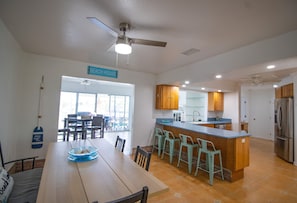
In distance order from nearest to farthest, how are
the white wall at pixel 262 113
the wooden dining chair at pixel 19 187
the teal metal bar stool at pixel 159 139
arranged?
the wooden dining chair at pixel 19 187, the teal metal bar stool at pixel 159 139, the white wall at pixel 262 113

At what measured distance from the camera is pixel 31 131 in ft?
11.1

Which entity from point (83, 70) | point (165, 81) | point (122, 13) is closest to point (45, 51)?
point (83, 70)

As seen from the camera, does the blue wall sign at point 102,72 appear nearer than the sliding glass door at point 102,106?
Yes

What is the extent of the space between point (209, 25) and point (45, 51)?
3.38m

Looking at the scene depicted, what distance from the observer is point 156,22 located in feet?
6.44

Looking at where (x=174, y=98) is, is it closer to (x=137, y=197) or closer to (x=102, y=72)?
(x=102, y=72)

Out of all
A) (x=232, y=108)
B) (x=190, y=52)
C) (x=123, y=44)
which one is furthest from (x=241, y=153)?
(x=232, y=108)

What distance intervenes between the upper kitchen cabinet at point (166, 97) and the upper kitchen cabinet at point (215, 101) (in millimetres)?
2172

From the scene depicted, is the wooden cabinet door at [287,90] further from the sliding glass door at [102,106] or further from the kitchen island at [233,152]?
the sliding glass door at [102,106]

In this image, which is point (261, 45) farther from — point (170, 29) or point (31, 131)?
point (31, 131)

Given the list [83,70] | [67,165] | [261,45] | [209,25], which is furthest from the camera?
[83,70]

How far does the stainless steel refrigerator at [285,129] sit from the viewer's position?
13.3ft

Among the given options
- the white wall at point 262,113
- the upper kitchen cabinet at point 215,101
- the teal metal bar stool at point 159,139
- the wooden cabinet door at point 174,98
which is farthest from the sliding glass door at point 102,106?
the white wall at point 262,113

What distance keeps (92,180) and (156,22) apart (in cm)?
202
